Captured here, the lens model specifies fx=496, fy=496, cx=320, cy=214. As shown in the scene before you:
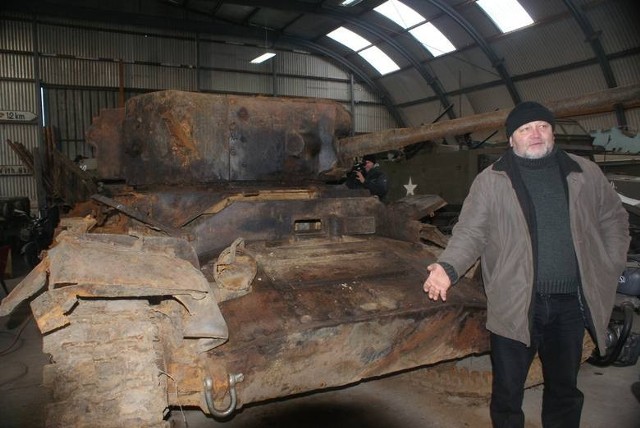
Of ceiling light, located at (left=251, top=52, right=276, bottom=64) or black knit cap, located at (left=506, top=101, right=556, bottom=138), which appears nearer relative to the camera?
black knit cap, located at (left=506, top=101, right=556, bottom=138)

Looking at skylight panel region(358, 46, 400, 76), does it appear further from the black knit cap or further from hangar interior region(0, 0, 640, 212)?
the black knit cap

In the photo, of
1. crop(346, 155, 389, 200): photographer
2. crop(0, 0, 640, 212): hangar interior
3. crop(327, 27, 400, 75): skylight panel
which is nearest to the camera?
crop(346, 155, 389, 200): photographer

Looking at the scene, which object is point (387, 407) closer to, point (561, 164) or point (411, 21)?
point (561, 164)

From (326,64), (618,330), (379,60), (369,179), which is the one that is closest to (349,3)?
(379,60)

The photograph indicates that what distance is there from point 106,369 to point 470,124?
346cm

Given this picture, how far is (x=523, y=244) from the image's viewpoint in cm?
269

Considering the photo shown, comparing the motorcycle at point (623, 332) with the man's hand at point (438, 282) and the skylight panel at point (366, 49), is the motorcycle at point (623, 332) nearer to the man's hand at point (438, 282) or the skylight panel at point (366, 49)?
the man's hand at point (438, 282)

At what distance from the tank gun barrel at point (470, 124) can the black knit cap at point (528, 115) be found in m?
1.41

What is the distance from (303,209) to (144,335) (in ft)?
6.37

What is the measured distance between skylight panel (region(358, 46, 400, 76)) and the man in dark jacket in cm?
1775

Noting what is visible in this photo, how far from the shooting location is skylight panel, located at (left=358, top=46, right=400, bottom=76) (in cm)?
1964

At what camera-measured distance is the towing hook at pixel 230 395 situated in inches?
101

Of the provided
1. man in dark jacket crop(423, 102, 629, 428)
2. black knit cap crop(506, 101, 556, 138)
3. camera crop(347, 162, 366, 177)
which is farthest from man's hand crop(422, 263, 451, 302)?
camera crop(347, 162, 366, 177)

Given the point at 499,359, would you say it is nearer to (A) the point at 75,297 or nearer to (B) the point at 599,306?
(B) the point at 599,306
